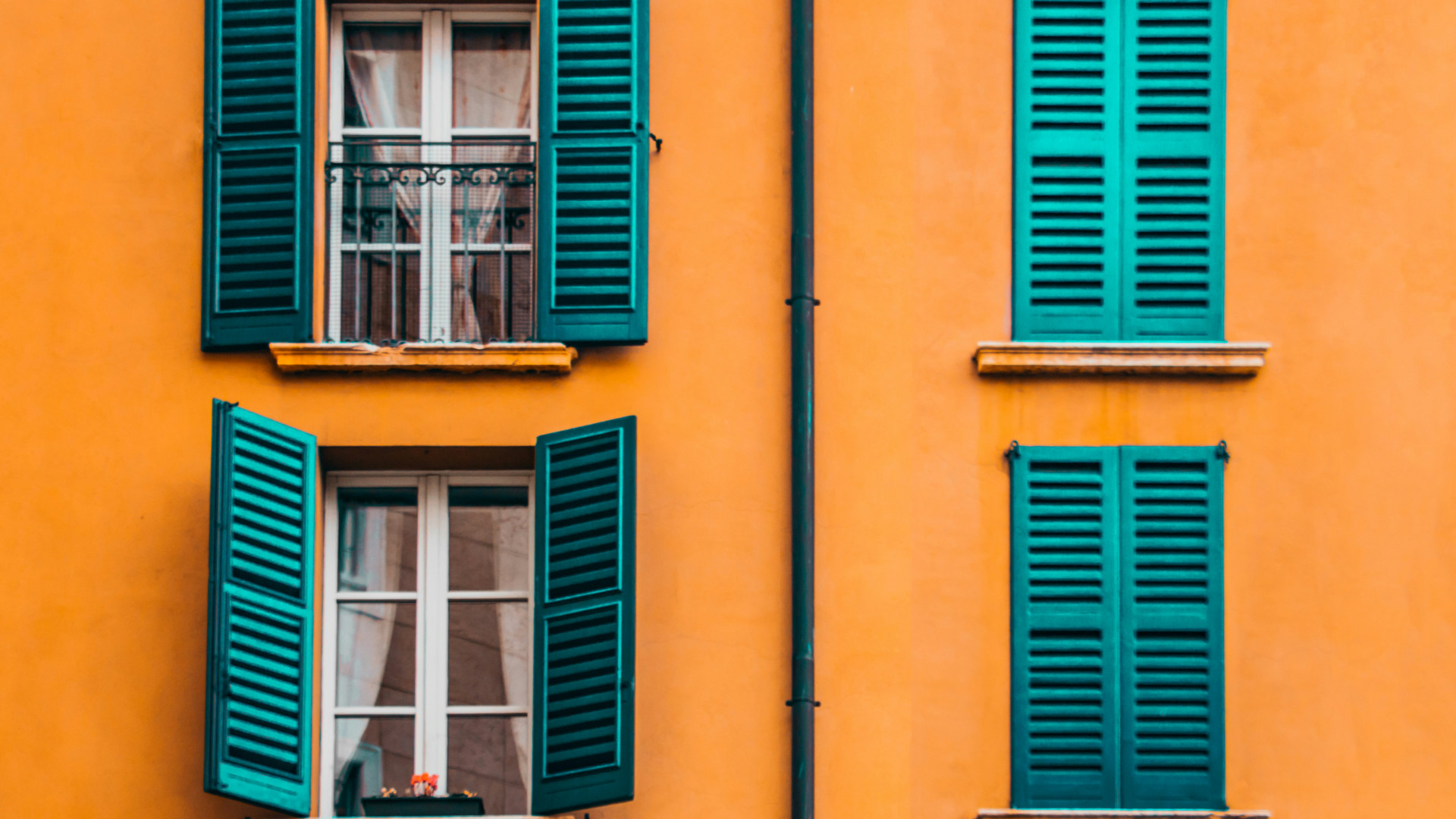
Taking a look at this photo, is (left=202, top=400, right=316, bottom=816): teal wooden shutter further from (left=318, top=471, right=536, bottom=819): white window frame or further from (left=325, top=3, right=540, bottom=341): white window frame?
(left=325, top=3, right=540, bottom=341): white window frame

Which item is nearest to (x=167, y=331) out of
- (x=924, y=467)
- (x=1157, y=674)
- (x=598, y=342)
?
(x=598, y=342)

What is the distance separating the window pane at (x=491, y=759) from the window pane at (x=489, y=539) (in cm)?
65

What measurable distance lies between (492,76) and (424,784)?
354 centimetres

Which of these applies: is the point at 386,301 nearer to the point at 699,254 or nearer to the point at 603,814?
the point at 699,254

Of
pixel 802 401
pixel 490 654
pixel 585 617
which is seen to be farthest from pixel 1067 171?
pixel 490 654

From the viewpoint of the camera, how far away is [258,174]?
8445mm

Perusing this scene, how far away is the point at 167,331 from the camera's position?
27.6ft

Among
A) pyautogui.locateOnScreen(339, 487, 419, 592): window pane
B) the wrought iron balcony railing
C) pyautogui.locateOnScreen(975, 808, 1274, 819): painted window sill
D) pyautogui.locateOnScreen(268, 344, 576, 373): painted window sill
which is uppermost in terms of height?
the wrought iron balcony railing

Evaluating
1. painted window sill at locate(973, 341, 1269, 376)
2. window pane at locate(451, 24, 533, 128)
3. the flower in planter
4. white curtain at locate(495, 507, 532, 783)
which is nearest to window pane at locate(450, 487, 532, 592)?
white curtain at locate(495, 507, 532, 783)

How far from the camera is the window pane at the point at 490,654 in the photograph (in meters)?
8.37

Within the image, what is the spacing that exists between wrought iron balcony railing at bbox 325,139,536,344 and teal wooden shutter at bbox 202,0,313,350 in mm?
259

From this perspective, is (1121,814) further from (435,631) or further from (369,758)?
(369,758)

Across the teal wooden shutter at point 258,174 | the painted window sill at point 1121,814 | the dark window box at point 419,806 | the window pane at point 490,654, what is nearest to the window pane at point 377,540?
the window pane at point 490,654

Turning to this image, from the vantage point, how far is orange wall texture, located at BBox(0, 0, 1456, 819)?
8062 mm
